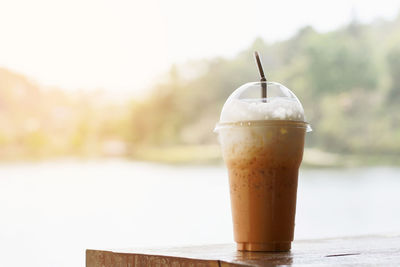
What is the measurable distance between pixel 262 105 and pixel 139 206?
1.84 m

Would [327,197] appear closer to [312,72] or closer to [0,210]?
[312,72]

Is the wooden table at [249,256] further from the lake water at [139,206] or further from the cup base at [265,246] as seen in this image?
the lake water at [139,206]

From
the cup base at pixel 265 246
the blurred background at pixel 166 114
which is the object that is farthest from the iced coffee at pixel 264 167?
the blurred background at pixel 166 114

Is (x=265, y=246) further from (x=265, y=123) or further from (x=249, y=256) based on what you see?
(x=265, y=123)

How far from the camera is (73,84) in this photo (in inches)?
108

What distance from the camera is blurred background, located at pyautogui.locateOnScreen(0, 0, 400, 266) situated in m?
2.63

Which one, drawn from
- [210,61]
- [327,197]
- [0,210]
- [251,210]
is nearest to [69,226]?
[0,210]

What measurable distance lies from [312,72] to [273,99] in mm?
2061

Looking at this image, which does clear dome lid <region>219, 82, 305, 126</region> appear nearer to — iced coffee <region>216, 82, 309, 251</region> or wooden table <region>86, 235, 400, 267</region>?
iced coffee <region>216, 82, 309, 251</region>

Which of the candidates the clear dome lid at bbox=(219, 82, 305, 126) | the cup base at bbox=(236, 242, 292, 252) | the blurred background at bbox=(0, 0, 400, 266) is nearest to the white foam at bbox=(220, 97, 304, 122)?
the clear dome lid at bbox=(219, 82, 305, 126)

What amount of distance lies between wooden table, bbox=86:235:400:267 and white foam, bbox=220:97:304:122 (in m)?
0.21

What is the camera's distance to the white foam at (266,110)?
3.14 ft

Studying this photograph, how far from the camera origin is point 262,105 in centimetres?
96

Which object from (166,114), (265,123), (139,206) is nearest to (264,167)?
(265,123)
